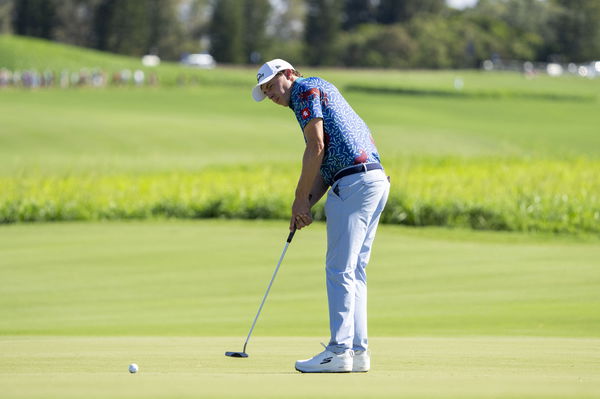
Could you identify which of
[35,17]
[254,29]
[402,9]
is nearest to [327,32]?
[254,29]

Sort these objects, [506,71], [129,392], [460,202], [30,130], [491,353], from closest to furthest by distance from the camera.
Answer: [129,392] < [491,353] < [460,202] < [30,130] < [506,71]

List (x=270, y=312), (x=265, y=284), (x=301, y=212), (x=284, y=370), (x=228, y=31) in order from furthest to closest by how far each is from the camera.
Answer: (x=228, y=31)
(x=265, y=284)
(x=270, y=312)
(x=301, y=212)
(x=284, y=370)

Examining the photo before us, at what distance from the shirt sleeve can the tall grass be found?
12827 millimetres

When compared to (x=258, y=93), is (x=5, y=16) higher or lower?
lower

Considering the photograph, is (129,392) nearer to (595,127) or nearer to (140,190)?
(140,190)

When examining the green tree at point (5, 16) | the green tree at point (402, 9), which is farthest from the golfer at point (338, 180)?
the green tree at point (402, 9)

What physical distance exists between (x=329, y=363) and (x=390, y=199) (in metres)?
13.5

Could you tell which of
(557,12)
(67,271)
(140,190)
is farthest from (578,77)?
(67,271)

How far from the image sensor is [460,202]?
19.7 m

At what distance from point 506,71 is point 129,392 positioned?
102m

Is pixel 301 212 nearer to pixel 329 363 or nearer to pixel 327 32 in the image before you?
pixel 329 363

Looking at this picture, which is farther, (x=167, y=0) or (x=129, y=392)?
(x=167, y=0)

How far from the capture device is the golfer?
619cm

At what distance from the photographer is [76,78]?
68562 mm
